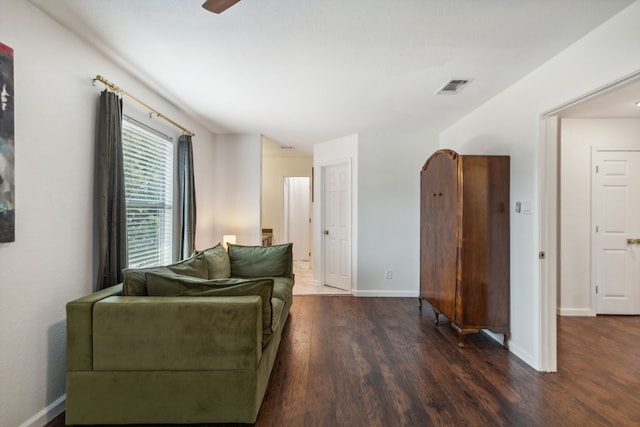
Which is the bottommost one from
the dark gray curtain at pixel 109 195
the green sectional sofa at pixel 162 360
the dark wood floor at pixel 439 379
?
the dark wood floor at pixel 439 379

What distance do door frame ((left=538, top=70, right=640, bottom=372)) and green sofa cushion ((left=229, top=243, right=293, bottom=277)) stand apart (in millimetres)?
2430

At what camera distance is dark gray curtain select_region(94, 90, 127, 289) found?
2.02m

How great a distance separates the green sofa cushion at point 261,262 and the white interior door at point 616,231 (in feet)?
12.3

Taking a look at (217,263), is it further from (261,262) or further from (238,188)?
(238,188)

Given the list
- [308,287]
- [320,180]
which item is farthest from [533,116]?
[308,287]

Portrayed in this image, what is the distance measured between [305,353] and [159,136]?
2629 mm

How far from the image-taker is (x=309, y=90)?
9.08 ft

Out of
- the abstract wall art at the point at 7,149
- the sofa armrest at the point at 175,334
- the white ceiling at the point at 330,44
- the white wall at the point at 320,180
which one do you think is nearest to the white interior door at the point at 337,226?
the white wall at the point at 320,180

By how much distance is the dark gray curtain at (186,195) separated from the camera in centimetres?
336

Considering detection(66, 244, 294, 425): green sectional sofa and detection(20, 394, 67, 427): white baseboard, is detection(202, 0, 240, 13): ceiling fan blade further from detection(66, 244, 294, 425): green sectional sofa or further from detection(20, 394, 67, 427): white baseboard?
detection(20, 394, 67, 427): white baseboard

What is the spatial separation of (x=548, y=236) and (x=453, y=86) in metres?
1.54

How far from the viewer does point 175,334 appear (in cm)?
159

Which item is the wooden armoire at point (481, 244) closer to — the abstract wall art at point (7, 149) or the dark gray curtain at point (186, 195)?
the dark gray curtain at point (186, 195)

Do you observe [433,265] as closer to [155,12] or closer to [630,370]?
[630,370]
